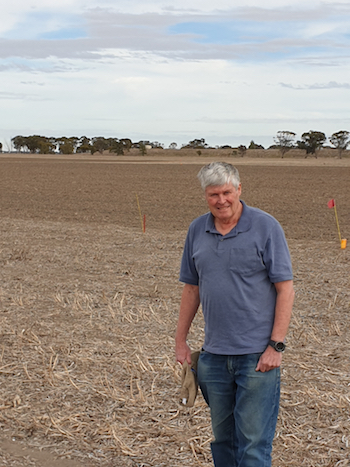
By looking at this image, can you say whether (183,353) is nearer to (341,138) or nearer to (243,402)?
(243,402)

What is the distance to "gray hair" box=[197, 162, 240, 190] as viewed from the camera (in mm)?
3352

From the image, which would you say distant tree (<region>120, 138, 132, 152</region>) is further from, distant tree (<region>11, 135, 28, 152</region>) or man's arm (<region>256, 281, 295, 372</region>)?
man's arm (<region>256, 281, 295, 372</region>)

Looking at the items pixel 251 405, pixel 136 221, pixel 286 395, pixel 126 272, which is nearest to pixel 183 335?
pixel 251 405

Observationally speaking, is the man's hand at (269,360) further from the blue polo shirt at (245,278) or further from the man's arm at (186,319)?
the man's arm at (186,319)

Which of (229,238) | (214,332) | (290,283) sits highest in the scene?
(229,238)

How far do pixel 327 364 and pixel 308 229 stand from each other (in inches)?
425

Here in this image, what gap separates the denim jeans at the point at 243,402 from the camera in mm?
3320

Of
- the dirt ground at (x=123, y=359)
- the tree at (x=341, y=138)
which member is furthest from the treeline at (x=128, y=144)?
the dirt ground at (x=123, y=359)

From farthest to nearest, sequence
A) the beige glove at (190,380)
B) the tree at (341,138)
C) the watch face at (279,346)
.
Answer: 1. the tree at (341,138)
2. the beige glove at (190,380)
3. the watch face at (279,346)

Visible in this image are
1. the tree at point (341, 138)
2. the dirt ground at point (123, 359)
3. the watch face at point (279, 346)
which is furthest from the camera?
the tree at point (341, 138)

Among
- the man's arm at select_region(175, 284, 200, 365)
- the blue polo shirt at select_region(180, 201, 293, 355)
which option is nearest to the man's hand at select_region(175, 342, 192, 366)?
the man's arm at select_region(175, 284, 200, 365)

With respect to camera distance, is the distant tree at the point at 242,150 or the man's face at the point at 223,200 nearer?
the man's face at the point at 223,200

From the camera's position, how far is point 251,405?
3.32 m

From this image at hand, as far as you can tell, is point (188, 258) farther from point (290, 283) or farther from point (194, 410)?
point (194, 410)
